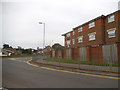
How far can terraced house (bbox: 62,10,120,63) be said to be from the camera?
1555 centimetres

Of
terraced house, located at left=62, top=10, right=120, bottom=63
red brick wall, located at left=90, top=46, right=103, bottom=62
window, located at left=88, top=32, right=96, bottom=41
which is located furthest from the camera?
window, located at left=88, top=32, right=96, bottom=41

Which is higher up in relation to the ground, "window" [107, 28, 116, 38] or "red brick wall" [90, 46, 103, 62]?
"window" [107, 28, 116, 38]

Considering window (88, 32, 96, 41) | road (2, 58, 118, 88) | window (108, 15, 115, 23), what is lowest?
road (2, 58, 118, 88)

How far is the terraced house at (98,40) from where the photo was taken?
51.0 ft

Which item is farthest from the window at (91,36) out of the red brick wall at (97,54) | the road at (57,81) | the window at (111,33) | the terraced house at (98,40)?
the road at (57,81)

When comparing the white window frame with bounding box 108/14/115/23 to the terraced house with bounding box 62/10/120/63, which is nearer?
the terraced house with bounding box 62/10/120/63

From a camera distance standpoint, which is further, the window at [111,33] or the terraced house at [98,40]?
the window at [111,33]

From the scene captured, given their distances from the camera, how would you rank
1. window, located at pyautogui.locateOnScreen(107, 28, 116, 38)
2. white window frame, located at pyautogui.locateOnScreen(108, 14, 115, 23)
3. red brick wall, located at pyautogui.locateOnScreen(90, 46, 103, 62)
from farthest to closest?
white window frame, located at pyautogui.locateOnScreen(108, 14, 115, 23) < window, located at pyautogui.locateOnScreen(107, 28, 116, 38) < red brick wall, located at pyautogui.locateOnScreen(90, 46, 103, 62)

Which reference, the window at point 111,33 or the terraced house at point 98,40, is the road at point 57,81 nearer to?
the terraced house at point 98,40

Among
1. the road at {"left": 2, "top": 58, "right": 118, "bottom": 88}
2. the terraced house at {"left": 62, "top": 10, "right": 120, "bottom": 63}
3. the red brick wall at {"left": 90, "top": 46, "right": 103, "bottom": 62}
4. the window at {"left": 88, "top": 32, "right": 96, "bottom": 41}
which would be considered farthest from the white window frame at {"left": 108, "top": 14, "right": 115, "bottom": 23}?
the road at {"left": 2, "top": 58, "right": 118, "bottom": 88}

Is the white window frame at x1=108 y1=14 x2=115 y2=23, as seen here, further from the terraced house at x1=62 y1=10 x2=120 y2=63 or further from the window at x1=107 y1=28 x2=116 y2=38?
the window at x1=107 y1=28 x2=116 y2=38

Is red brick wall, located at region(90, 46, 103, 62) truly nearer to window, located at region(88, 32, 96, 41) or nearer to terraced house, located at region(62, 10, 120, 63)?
terraced house, located at region(62, 10, 120, 63)

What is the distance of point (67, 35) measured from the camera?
4156 centimetres

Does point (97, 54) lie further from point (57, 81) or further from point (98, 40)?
point (57, 81)
